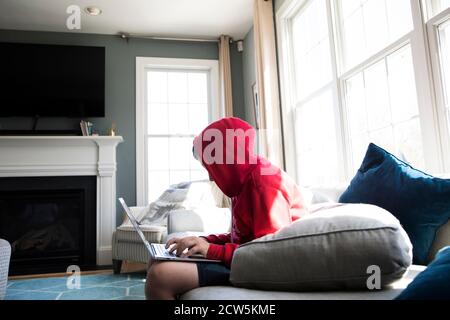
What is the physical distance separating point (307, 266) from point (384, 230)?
7.1 inches

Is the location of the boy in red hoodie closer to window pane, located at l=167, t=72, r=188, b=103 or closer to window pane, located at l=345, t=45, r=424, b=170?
window pane, located at l=345, t=45, r=424, b=170

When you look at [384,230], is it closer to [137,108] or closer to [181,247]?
[181,247]

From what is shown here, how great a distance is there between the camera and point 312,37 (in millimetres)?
3168

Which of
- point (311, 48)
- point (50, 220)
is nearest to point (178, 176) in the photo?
point (50, 220)

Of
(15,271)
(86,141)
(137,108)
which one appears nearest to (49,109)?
(86,141)

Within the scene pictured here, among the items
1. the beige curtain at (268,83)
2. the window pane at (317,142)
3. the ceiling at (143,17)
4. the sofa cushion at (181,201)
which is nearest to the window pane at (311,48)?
the window pane at (317,142)

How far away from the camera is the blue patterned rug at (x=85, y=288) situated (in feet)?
8.07

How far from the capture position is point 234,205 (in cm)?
116

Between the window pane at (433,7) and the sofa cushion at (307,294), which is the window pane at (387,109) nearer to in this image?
the window pane at (433,7)

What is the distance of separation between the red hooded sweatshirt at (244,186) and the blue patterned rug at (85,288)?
4.89ft

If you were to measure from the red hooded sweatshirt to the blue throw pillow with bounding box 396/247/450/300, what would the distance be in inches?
17.9

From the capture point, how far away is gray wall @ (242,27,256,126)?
4.36 m

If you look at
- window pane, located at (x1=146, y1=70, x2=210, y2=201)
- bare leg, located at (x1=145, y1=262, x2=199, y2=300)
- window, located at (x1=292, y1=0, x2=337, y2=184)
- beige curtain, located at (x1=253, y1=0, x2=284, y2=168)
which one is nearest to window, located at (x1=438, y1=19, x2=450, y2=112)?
window, located at (x1=292, y1=0, x2=337, y2=184)

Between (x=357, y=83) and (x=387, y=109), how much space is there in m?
0.41
